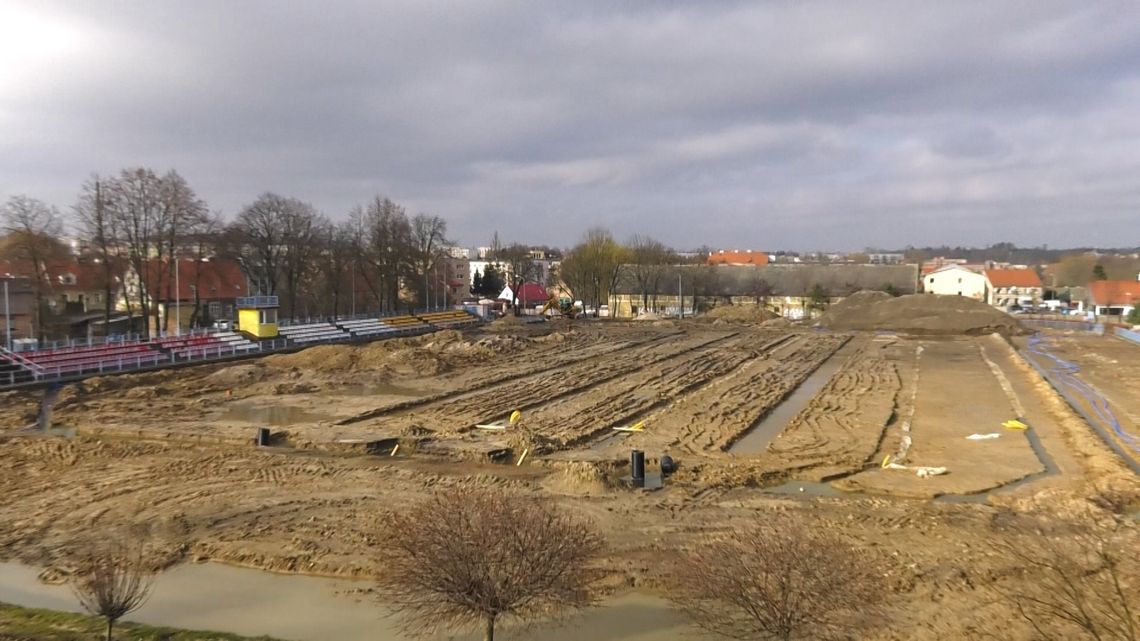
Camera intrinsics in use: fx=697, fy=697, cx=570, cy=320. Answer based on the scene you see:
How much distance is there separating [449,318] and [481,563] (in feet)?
193

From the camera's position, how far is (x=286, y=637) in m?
9.95

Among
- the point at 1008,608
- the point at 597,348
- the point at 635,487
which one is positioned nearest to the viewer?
the point at 1008,608

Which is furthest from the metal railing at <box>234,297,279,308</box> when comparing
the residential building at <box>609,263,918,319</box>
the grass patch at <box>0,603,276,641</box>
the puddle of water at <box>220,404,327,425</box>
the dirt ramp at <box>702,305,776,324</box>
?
the residential building at <box>609,263,918,319</box>

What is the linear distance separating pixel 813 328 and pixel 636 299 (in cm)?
2957

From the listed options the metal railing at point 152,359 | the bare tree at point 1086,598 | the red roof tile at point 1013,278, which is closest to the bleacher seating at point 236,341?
the metal railing at point 152,359

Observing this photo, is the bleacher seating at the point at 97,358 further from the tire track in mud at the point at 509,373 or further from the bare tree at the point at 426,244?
the bare tree at the point at 426,244

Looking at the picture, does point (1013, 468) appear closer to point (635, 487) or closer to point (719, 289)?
point (635, 487)

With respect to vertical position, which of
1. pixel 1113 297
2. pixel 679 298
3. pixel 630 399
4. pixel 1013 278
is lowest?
pixel 630 399

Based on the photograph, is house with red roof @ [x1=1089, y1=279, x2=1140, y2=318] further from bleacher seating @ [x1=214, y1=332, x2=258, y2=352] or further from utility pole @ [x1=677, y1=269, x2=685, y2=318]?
bleacher seating @ [x1=214, y1=332, x2=258, y2=352]

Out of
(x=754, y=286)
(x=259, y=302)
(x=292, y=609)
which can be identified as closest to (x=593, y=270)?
(x=754, y=286)

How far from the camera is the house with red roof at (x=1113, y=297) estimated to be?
7994cm

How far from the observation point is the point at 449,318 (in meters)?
64.9

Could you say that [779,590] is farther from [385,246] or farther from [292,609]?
[385,246]

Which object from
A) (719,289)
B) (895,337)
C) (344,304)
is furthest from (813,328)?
(344,304)
